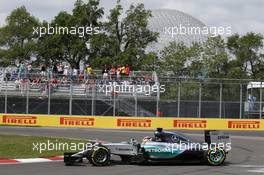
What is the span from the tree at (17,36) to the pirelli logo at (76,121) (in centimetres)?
3914

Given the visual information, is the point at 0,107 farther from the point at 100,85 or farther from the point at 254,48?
the point at 254,48

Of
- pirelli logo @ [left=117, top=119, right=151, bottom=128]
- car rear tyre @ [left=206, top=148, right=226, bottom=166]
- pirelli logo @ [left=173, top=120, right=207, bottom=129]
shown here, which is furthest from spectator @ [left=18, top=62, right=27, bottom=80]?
car rear tyre @ [left=206, top=148, right=226, bottom=166]

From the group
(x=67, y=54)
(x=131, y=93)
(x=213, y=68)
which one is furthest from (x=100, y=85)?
(x=213, y=68)

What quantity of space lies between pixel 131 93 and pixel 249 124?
8717 millimetres

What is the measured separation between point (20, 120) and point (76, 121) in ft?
7.59

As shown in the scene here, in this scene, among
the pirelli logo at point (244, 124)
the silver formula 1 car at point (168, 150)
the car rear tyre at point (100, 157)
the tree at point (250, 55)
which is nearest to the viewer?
the car rear tyre at point (100, 157)

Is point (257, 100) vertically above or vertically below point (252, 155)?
above

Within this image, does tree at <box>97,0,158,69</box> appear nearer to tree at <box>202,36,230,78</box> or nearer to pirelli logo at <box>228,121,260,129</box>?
tree at <box>202,36,230,78</box>

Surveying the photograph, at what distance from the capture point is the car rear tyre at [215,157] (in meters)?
16.3

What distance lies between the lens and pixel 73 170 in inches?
571

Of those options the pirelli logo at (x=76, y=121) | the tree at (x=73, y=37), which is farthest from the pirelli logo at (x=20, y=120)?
the tree at (x=73, y=37)

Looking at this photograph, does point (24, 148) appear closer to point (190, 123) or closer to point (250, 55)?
point (190, 123)

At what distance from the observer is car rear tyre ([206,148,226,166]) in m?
16.3

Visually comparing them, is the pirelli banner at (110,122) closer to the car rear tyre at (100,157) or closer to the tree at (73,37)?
the car rear tyre at (100,157)
